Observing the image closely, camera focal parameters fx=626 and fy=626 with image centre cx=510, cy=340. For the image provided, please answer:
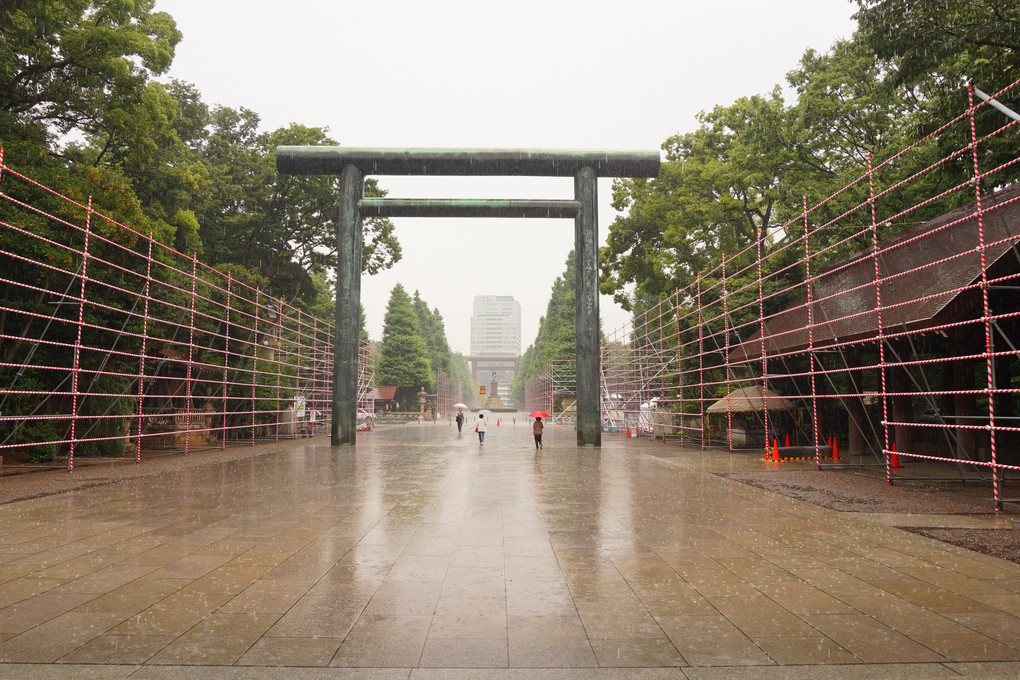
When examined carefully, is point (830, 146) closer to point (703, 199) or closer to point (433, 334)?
point (703, 199)

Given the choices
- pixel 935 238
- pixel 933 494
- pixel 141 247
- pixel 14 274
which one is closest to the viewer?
pixel 933 494

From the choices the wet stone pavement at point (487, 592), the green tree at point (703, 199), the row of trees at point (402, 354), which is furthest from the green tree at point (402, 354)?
the wet stone pavement at point (487, 592)

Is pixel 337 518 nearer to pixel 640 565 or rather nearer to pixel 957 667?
pixel 640 565

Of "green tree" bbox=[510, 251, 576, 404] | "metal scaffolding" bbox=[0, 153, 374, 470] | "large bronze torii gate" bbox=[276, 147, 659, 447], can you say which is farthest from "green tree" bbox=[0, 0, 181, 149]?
"green tree" bbox=[510, 251, 576, 404]

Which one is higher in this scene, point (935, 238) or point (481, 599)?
point (935, 238)

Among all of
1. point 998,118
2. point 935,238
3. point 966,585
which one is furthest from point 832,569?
point 935,238

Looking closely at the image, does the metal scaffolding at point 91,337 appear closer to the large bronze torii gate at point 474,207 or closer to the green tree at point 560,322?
the large bronze torii gate at point 474,207

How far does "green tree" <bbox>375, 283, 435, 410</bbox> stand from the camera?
6425 cm

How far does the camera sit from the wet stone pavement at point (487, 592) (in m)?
3.57

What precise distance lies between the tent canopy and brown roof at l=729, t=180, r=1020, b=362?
1.35m

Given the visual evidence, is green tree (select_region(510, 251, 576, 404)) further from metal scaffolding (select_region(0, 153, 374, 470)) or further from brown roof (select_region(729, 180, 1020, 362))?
brown roof (select_region(729, 180, 1020, 362))

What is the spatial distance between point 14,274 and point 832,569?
58.8 feet

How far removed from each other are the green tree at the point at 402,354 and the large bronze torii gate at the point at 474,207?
43.6 meters

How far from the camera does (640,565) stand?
221 inches
